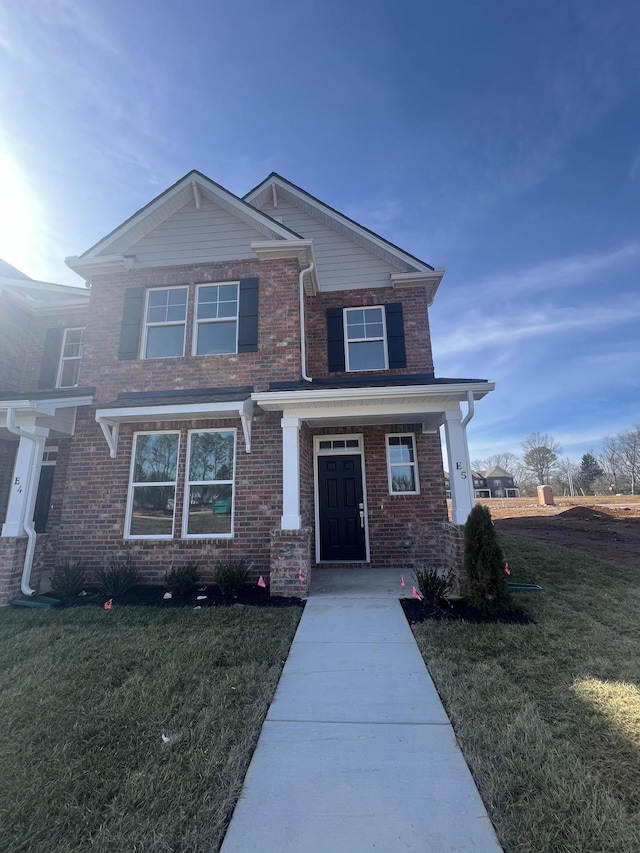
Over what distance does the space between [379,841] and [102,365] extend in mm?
8206

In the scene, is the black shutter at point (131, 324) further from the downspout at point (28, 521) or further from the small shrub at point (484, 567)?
the small shrub at point (484, 567)

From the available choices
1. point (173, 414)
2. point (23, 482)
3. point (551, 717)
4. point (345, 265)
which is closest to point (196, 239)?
point (345, 265)

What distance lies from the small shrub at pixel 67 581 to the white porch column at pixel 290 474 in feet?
12.0

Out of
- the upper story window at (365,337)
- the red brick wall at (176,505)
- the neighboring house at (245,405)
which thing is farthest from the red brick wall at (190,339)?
the upper story window at (365,337)

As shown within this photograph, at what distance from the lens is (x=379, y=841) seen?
191 centimetres

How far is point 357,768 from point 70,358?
9.95m

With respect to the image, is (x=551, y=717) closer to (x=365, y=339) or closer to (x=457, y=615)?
(x=457, y=615)

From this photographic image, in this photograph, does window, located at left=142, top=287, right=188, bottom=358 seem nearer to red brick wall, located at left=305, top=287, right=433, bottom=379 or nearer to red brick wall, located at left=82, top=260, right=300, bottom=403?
red brick wall, located at left=82, top=260, right=300, bottom=403

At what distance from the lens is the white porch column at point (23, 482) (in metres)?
6.48

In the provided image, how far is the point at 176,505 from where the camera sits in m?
7.00

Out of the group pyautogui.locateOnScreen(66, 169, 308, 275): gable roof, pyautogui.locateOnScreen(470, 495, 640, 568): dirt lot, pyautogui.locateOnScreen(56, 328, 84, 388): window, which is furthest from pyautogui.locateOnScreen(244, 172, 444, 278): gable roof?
pyautogui.locateOnScreen(470, 495, 640, 568): dirt lot

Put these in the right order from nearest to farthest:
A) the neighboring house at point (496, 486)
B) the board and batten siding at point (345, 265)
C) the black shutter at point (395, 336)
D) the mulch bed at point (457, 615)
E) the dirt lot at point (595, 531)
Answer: the mulch bed at point (457, 615) → the black shutter at point (395, 336) → the board and batten siding at point (345, 265) → the dirt lot at point (595, 531) → the neighboring house at point (496, 486)

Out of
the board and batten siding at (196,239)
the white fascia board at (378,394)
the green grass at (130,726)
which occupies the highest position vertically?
the board and batten siding at (196,239)

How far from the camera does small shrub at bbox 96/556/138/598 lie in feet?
20.2
